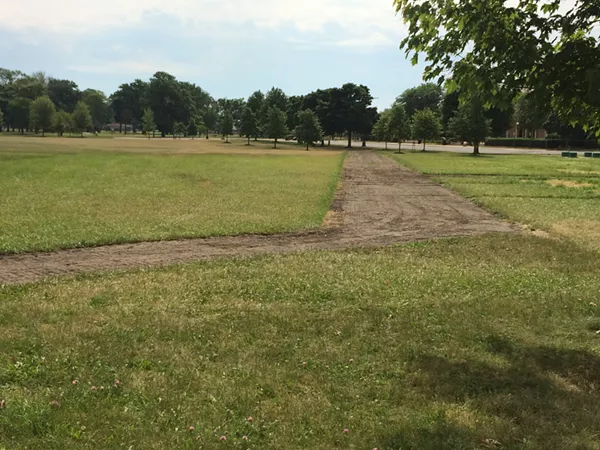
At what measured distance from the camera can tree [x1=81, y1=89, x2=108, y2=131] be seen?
531 feet

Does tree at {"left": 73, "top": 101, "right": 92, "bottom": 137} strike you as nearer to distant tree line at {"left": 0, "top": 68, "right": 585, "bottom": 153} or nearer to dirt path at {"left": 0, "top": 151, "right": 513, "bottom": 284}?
distant tree line at {"left": 0, "top": 68, "right": 585, "bottom": 153}

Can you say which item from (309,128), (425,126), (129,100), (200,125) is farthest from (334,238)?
(129,100)

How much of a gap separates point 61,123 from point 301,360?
435ft

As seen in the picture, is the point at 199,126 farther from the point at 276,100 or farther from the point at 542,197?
the point at 542,197

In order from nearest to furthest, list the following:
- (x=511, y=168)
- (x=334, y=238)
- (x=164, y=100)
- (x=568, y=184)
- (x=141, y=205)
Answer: (x=334, y=238)
(x=141, y=205)
(x=568, y=184)
(x=511, y=168)
(x=164, y=100)

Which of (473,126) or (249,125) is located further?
(249,125)

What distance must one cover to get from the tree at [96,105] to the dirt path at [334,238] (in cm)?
15765

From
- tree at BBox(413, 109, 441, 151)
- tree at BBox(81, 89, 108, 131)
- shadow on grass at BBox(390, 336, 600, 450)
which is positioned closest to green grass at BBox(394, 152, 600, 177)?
tree at BBox(413, 109, 441, 151)

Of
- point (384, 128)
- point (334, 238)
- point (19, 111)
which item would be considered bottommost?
point (334, 238)

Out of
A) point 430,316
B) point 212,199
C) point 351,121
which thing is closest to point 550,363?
point 430,316

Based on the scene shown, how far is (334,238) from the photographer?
41.3 ft

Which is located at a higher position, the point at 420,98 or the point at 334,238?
the point at 420,98

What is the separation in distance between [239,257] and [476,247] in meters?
5.27

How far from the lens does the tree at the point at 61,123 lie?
121 meters
